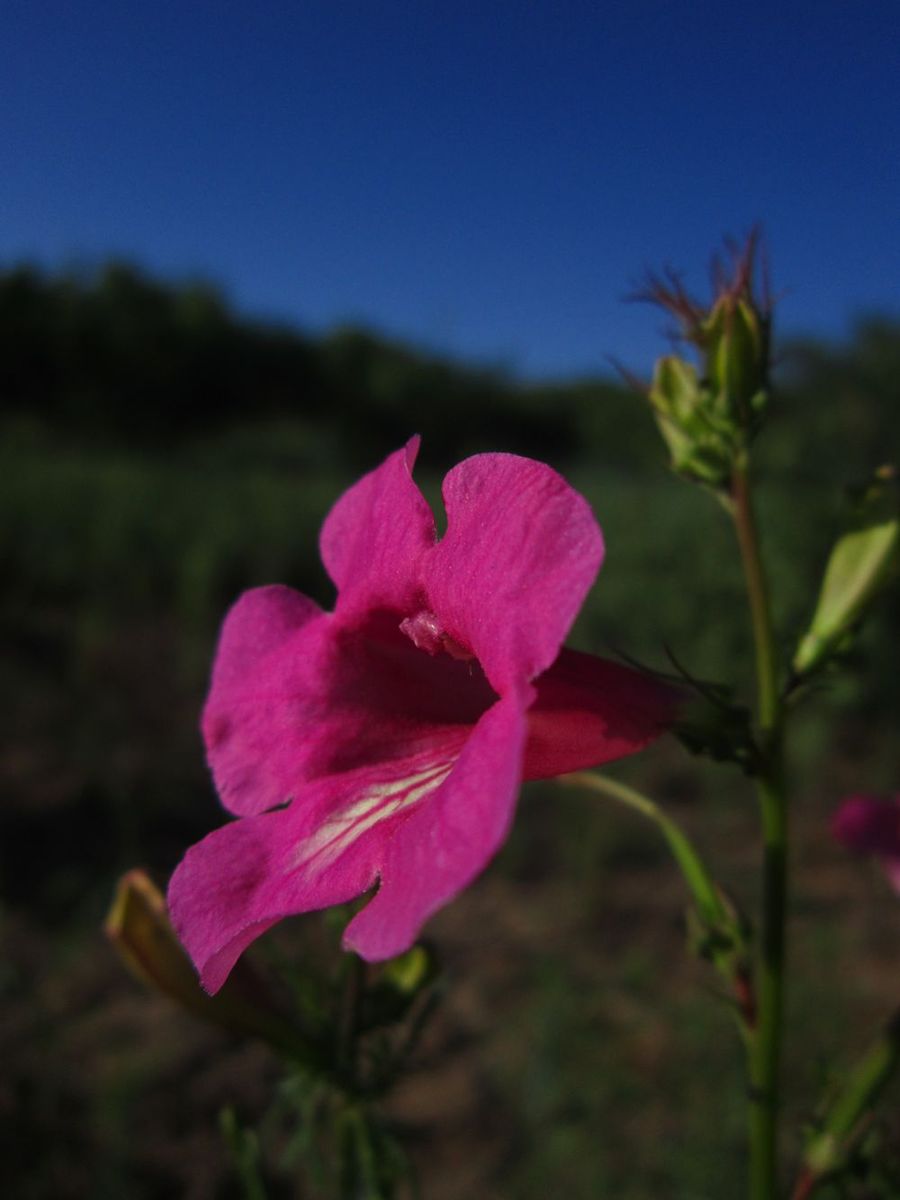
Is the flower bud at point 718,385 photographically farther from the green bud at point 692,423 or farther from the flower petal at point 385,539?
the flower petal at point 385,539

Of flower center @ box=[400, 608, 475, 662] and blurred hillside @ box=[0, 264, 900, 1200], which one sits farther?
blurred hillside @ box=[0, 264, 900, 1200]

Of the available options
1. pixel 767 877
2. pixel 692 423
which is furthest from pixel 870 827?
pixel 692 423

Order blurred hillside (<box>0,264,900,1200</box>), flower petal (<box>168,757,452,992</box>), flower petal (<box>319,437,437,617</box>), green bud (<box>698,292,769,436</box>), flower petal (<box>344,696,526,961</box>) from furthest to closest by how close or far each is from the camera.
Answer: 1. blurred hillside (<box>0,264,900,1200</box>)
2. green bud (<box>698,292,769,436</box>)
3. flower petal (<box>319,437,437,617</box>)
4. flower petal (<box>168,757,452,992</box>)
5. flower petal (<box>344,696,526,961</box>)

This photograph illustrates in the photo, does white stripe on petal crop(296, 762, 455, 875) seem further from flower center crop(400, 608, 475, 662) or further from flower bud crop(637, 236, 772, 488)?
flower bud crop(637, 236, 772, 488)

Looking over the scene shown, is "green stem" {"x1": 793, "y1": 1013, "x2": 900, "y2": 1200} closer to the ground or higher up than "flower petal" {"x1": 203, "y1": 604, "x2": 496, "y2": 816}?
closer to the ground

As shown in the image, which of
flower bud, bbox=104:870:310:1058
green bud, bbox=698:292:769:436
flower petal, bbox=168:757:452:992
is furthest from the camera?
flower bud, bbox=104:870:310:1058

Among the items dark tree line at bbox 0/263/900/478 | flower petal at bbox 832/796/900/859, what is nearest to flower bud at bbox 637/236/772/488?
flower petal at bbox 832/796/900/859

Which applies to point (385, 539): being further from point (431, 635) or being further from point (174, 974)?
point (174, 974)
